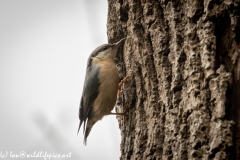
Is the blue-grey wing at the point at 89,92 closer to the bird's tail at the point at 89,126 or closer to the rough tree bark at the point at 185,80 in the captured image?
the bird's tail at the point at 89,126

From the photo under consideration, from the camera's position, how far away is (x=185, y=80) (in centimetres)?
240

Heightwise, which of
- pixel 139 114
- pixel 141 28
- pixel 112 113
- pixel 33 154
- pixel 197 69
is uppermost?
pixel 141 28

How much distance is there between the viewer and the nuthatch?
3916mm

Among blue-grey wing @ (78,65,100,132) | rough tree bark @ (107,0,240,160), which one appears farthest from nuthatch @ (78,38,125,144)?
rough tree bark @ (107,0,240,160)

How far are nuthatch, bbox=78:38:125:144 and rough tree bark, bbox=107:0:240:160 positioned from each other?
82cm

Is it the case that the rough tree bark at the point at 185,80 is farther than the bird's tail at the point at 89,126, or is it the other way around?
the bird's tail at the point at 89,126

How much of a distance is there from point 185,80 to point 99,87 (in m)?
1.83

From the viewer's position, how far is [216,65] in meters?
2.25

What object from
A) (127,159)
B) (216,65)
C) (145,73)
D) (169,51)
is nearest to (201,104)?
(216,65)

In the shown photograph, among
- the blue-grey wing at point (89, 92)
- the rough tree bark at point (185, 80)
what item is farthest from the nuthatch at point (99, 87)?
the rough tree bark at point (185, 80)

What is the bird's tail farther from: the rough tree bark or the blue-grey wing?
the rough tree bark

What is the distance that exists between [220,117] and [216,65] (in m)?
0.33

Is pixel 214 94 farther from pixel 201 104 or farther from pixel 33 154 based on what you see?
pixel 33 154

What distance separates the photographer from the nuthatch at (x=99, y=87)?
12.8ft
